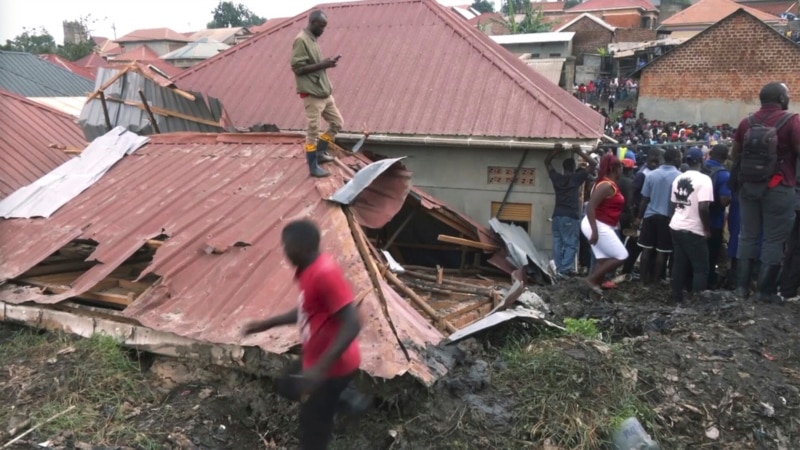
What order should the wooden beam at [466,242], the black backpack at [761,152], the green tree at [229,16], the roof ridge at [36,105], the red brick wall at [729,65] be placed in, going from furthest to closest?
the green tree at [229,16]
the red brick wall at [729,65]
the roof ridge at [36,105]
the wooden beam at [466,242]
the black backpack at [761,152]

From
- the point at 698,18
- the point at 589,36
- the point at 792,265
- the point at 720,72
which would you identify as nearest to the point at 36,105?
the point at 792,265

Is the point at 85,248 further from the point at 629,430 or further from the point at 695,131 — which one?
the point at 695,131

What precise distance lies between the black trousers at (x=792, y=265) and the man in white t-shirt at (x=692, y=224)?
70 cm

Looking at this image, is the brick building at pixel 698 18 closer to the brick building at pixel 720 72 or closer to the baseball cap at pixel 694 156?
the brick building at pixel 720 72

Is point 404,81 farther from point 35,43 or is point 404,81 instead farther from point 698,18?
point 35,43

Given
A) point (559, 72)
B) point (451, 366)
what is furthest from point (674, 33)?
point (451, 366)

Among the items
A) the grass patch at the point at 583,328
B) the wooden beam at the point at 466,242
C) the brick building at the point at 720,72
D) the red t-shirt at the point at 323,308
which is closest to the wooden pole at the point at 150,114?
the wooden beam at the point at 466,242

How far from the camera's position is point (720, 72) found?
24.5m

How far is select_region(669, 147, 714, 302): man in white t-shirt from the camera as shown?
6.29 m

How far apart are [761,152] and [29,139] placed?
9985 millimetres

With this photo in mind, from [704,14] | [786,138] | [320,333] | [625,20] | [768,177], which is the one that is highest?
[625,20]

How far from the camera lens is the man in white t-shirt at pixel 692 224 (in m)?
6.29

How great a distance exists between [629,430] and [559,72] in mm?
21735

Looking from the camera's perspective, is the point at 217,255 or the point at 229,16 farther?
the point at 229,16
